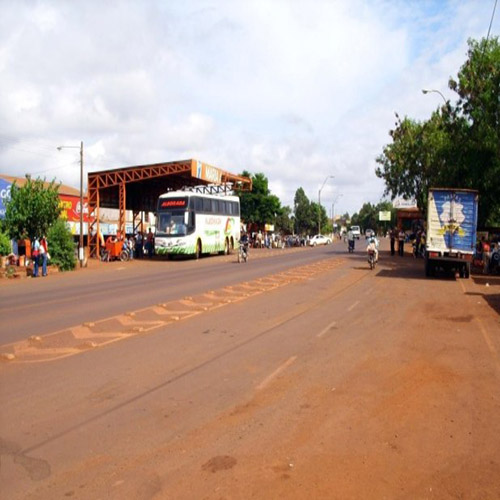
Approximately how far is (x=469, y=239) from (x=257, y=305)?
37.9 ft

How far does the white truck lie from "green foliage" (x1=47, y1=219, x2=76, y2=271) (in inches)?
679

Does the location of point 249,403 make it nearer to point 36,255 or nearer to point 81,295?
point 81,295

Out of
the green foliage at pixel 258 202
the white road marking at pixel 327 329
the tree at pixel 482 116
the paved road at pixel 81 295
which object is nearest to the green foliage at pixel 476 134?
the tree at pixel 482 116

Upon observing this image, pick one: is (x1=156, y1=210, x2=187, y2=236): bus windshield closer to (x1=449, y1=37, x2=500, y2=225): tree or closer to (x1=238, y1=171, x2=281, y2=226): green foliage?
(x1=449, y1=37, x2=500, y2=225): tree

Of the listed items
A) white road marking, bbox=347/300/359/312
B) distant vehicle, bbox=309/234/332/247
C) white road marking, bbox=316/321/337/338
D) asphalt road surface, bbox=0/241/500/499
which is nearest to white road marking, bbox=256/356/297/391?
asphalt road surface, bbox=0/241/500/499

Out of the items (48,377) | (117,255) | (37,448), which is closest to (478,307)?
(48,377)

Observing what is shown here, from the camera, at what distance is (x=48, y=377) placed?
23.3 feet

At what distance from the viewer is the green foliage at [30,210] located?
25.9 meters

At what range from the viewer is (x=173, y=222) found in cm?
3347

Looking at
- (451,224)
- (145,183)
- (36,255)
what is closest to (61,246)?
(36,255)

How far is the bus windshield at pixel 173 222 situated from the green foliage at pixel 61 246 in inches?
280

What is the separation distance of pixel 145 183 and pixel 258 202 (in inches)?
949

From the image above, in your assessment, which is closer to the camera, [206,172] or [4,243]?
[4,243]

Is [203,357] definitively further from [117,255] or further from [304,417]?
[117,255]
